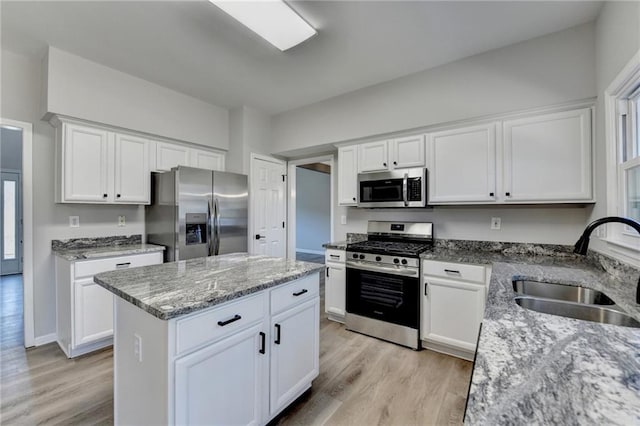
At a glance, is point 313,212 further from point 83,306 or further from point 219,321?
point 219,321

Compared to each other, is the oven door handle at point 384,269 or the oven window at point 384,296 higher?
the oven door handle at point 384,269

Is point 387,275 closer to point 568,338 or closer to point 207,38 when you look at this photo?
point 568,338

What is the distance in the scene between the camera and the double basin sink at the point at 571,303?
3.97ft

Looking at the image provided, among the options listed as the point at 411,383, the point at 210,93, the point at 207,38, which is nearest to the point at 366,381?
the point at 411,383

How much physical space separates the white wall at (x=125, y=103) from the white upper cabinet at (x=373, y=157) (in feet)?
6.65

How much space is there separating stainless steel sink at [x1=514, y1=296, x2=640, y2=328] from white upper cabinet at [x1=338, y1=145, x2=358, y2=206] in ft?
7.15

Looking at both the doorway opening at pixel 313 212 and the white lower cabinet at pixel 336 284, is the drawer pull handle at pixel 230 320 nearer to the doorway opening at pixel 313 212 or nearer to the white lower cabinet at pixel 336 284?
the white lower cabinet at pixel 336 284

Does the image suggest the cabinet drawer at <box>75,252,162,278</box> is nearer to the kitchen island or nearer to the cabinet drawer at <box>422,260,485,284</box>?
the kitchen island

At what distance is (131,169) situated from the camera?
3.13 m

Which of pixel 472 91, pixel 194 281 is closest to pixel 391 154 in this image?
pixel 472 91

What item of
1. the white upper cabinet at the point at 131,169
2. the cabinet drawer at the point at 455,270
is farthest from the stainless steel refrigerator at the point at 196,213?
the cabinet drawer at the point at 455,270

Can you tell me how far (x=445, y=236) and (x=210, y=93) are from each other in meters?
3.31

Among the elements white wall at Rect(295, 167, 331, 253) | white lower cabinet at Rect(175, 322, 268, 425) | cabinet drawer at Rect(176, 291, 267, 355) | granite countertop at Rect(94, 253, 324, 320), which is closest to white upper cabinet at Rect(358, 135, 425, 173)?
granite countertop at Rect(94, 253, 324, 320)

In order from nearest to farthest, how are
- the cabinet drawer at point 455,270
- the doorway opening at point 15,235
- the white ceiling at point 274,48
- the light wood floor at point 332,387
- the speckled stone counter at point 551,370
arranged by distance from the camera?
the speckled stone counter at point 551,370
the light wood floor at point 332,387
the white ceiling at point 274,48
the cabinet drawer at point 455,270
the doorway opening at point 15,235
